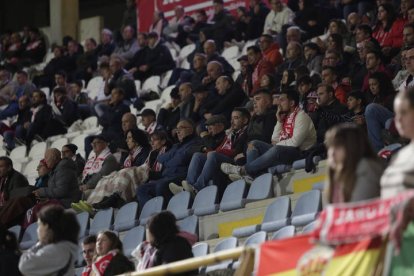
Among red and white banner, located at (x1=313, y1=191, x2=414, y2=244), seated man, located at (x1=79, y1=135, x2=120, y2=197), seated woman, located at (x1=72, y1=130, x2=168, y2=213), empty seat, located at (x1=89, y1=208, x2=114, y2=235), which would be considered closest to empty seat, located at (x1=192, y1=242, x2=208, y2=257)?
empty seat, located at (x1=89, y1=208, x2=114, y2=235)

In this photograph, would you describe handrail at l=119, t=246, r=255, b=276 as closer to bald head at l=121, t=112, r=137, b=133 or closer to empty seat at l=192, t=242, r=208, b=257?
empty seat at l=192, t=242, r=208, b=257

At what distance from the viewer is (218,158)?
33.5 feet

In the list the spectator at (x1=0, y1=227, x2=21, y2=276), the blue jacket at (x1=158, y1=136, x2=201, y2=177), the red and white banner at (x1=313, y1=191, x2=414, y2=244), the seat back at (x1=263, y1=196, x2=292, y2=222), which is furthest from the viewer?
the blue jacket at (x1=158, y1=136, x2=201, y2=177)

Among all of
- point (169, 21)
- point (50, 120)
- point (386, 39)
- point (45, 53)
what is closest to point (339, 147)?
point (386, 39)

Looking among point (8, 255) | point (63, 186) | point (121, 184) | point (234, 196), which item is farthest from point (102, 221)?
point (8, 255)

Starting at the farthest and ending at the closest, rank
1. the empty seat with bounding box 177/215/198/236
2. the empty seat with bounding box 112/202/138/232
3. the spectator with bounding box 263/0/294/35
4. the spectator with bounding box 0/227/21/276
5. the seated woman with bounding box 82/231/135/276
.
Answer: the spectator with bounding box 263/0/294/35 < the empty seat with bounding box 112/202/138/232 < the empty seat with bounding box 177/215/198/236 < the seated woman with bounding box 82/231/135/276 < the spectator with bounding box 0/227/21/276

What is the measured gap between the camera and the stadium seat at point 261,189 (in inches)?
376

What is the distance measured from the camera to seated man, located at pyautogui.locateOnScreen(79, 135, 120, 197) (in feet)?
37.6

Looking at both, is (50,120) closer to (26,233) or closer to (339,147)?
(26,233)

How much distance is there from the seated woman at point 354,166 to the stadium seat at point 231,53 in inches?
390

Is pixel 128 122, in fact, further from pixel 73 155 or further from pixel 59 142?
pixel 59 142

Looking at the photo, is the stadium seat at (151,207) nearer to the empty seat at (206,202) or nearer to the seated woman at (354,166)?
the empty seat at (206,202)

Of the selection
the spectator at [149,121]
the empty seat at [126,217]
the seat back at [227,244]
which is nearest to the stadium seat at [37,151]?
the spectator at [149,121]

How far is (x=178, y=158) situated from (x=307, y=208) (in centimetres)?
262
